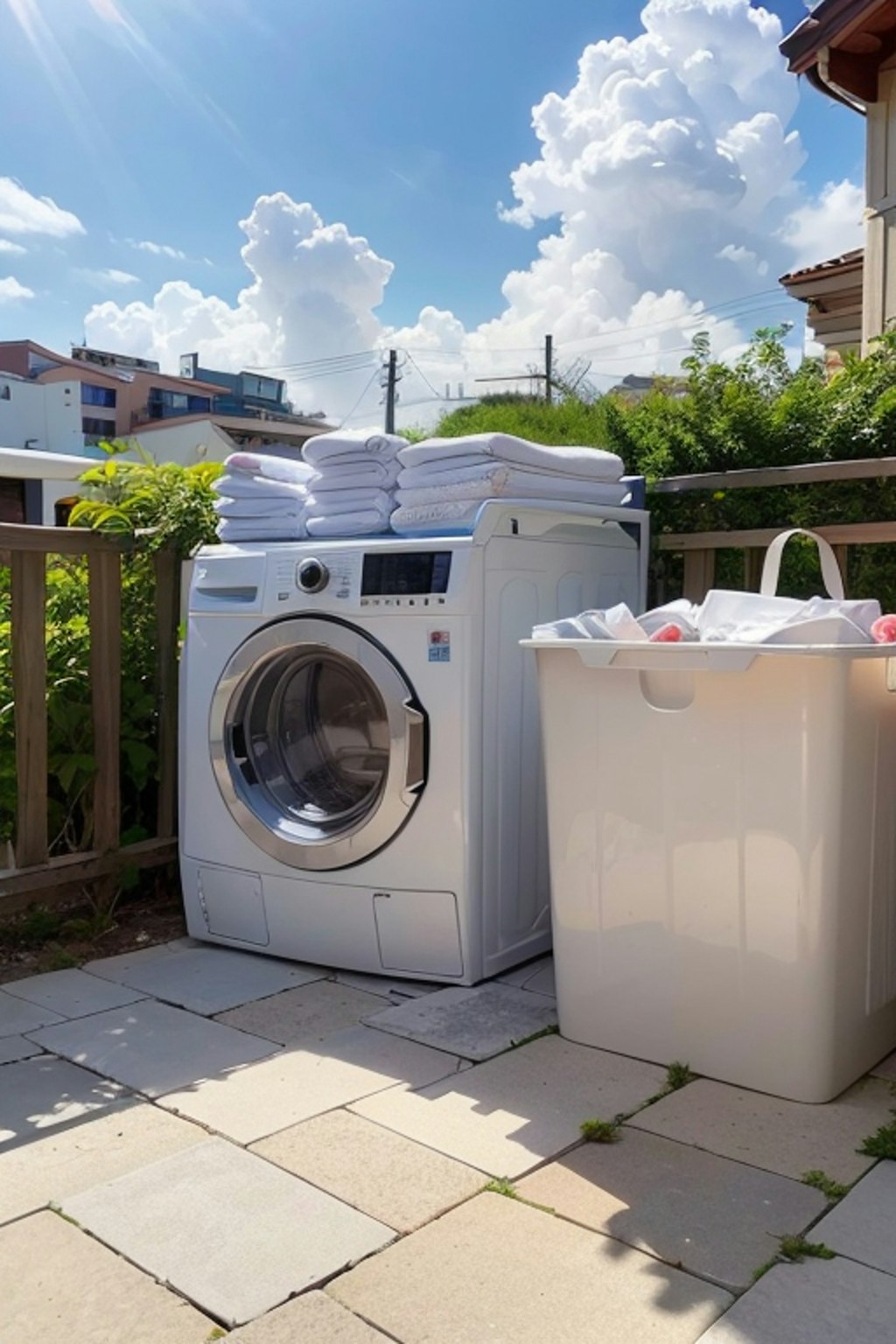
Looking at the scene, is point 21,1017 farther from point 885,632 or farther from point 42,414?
point 42,414

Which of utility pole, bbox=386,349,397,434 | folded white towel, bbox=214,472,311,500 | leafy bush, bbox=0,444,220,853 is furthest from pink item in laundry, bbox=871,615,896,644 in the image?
utility pole, bbox=386,349,397,434

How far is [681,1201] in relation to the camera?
5.50 feet

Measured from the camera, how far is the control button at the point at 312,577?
2775 millimetres

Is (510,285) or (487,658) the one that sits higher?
(510,285)

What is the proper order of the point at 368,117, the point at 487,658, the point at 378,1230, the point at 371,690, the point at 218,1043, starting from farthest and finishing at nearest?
the point at 368,117
the point at 371,690
the point at 487,658
the point at 218,1043
the point at 378,1230

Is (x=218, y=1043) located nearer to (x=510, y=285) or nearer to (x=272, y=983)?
Result: (x=272, y=983)

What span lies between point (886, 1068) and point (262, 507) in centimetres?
221

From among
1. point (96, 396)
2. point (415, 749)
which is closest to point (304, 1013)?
point (415, 749)

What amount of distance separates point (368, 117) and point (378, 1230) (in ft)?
24.6

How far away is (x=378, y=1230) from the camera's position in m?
1.60

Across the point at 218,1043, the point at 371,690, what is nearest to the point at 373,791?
the point at 371,690

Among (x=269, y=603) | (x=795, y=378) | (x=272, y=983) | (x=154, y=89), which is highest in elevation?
(x=154, y=89)

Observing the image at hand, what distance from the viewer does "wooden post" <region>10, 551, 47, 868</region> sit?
2.95 m

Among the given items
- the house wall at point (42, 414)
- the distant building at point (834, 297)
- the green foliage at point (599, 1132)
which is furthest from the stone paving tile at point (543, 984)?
the house wall at point (42, 414)
